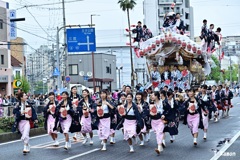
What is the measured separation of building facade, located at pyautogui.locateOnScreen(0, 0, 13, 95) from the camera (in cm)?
4397

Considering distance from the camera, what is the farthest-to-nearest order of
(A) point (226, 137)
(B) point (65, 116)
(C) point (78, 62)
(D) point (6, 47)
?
(C) point (78, 62) → (D) point (6, 47) → (A) point (226, 137) → (B) point (65, 116)

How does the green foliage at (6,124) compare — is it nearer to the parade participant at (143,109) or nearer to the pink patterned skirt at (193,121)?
the parade participant at (143,109)

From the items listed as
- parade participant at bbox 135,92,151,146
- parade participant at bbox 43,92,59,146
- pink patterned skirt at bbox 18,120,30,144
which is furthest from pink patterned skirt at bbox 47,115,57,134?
parade participant at bbox 135,92,151,146

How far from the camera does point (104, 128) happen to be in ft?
45.7

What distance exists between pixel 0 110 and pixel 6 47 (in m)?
25.0

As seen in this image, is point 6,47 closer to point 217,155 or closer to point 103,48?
point 217,155

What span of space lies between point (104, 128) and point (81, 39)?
16033mm

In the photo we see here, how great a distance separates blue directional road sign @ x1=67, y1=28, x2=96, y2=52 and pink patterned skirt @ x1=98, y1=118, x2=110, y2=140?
15535 mm

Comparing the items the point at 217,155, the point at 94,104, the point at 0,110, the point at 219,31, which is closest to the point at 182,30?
the point at 219,31

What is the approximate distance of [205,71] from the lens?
1018 inches

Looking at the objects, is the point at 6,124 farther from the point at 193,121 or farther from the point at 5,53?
the point at 5,53

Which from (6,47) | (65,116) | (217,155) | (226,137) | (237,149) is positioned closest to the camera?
(217,155)

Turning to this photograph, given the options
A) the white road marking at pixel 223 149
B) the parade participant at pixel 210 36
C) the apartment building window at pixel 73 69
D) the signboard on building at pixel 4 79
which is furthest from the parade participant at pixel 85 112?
the apartment building window at pixel 73 69

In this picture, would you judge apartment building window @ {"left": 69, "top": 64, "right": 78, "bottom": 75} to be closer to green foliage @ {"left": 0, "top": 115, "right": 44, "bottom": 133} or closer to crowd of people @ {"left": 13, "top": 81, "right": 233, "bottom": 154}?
green foliage @ {"left": 0, "top": 115, "right": 44, "bottom": 133}
